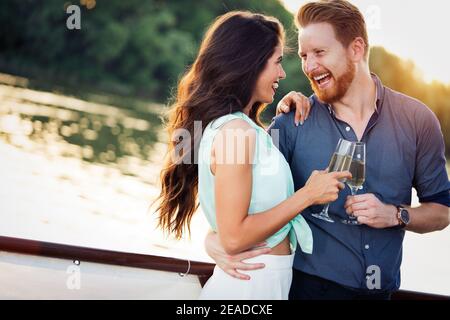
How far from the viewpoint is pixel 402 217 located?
277 centimetres

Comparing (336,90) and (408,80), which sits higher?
(408,80)

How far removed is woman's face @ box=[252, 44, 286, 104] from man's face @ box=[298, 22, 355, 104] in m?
0.35

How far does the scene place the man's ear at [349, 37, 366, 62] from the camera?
3.06 metres

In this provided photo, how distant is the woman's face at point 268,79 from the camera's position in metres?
2.65

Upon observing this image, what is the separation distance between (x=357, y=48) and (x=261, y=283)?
3.60 feet

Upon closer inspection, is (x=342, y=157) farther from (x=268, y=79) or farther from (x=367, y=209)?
(x=268, y=79)

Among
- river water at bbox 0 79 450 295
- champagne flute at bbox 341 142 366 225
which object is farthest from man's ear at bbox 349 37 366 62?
river water at bbox 0 79 450 295

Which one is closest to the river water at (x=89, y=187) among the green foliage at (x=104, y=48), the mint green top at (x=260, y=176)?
the mint green top at (x=260, y=176)

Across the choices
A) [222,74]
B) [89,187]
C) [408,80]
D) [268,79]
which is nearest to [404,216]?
[268,79]

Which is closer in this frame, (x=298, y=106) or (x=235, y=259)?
(x=235, y=259)

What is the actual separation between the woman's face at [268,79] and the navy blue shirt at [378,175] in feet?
1.14

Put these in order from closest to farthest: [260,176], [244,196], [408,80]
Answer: [244,196] < [260,176] < [408,80]

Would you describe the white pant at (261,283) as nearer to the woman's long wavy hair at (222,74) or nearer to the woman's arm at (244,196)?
the woman's arm at (244,196)
